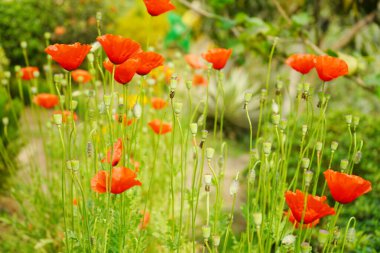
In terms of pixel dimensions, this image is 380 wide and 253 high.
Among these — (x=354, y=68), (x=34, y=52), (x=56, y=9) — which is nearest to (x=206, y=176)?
(x=354, y=68)

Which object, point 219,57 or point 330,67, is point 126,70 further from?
point 330,67

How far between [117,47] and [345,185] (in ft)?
2.42

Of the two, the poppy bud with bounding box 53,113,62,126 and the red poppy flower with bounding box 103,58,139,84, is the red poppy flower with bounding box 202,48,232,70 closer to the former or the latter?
the red poppy flower with bounding box 103,58,139,84

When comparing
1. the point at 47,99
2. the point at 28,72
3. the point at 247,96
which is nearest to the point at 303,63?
the point at 247,96

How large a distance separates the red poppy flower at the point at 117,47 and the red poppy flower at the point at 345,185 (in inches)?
26.0

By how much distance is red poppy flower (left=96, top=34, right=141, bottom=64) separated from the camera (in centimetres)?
150

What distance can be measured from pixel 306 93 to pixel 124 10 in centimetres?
1119

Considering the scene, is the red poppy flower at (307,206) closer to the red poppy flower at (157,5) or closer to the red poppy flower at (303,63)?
the red poppy flower at (303,63)

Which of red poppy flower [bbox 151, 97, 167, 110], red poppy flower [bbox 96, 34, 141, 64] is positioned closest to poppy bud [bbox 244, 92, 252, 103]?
red poppy flower [bbox 96, 34, 141, 64]

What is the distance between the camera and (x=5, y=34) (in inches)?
321

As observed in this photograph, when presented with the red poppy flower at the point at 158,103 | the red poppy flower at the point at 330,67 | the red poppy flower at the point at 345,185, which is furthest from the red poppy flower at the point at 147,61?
the red poppy flower at the point at 158,103

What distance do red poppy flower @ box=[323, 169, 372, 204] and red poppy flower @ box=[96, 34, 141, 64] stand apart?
2.16 feet

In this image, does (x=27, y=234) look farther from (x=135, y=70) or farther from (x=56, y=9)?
(x=56, y=9)

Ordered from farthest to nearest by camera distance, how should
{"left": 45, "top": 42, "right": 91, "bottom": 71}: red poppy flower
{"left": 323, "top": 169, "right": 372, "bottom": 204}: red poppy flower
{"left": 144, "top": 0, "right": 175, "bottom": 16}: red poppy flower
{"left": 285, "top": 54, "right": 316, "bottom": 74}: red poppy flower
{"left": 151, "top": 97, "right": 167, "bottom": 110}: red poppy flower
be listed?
1. {"left": 151, "top": 97, "right": 167, "bottom": 110}: red poppy flower
2. {"left": 285, "top": 54, "right": 316, "bottom": 74}: red poppy flower
3. {"left": 144, "top": 0, "right": 175, "bottom": 16}: red poppy flower
4. {"left": 45, "top": 42, "right": 91, "bottom": 71}: red poppy flower
5. {"left": 323, "top": 169, "right": 372, "bottom": 204}: red poppy flower
